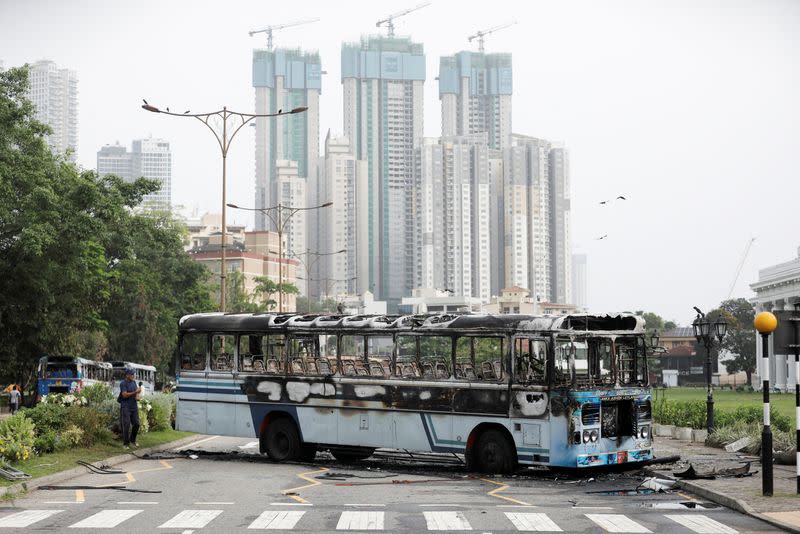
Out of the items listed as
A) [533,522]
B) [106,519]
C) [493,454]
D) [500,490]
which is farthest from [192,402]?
[533,522]

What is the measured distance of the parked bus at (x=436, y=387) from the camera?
68.7 ft

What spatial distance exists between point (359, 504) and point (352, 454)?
8629 millimetres

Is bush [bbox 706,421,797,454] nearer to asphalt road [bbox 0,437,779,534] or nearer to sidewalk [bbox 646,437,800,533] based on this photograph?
sidewalk [bbox 646,437,800,533]

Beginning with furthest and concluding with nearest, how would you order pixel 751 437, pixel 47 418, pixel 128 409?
pixel 751 437
pixel 128 409
pixel 47 418

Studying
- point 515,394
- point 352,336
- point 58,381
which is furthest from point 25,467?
point 58,381

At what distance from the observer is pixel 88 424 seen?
82.6 feet

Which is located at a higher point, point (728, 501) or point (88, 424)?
point (88, 424)

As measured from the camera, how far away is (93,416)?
2567 cm

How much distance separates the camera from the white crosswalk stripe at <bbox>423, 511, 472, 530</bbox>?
14242mm

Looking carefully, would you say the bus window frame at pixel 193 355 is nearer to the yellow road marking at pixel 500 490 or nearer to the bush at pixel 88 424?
the bush at pixel 88 424

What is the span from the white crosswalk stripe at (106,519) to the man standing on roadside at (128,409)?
32.6 ft

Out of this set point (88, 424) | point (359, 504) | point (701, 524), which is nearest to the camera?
point (701, 524)

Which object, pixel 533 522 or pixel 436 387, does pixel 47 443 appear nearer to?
pixel 436 387

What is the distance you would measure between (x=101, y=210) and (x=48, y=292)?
13.7 ft
